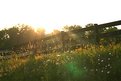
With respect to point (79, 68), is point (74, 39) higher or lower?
higher

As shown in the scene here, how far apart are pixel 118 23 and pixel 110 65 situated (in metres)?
4.91

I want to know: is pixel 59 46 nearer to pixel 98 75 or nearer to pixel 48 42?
pixel 48 42

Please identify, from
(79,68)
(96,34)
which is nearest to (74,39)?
(96,34)

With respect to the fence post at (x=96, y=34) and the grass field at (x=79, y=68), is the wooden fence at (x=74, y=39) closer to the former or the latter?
the fence post at (x=96, y=34)

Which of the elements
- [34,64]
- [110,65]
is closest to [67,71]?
[110,65]

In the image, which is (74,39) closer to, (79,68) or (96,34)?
(96,34)

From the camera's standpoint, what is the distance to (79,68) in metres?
10.2

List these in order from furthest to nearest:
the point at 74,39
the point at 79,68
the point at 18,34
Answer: the point at 18,34 → the point at 74,39 → the point at 79,68

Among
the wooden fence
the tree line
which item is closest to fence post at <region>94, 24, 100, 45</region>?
the wooden fence

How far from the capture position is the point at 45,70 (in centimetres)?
1128

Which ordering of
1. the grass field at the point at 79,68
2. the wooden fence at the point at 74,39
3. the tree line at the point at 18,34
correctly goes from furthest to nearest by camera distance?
1. the tree line at the point at 18,34
2. the wooden fence at the point at 74,39
3. the grass field at the point at 79,68

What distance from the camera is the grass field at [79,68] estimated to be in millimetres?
9237

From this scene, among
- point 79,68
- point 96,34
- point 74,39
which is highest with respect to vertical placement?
point 96,34

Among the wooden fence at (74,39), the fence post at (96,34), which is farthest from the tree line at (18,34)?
the fence post at (96,34)
